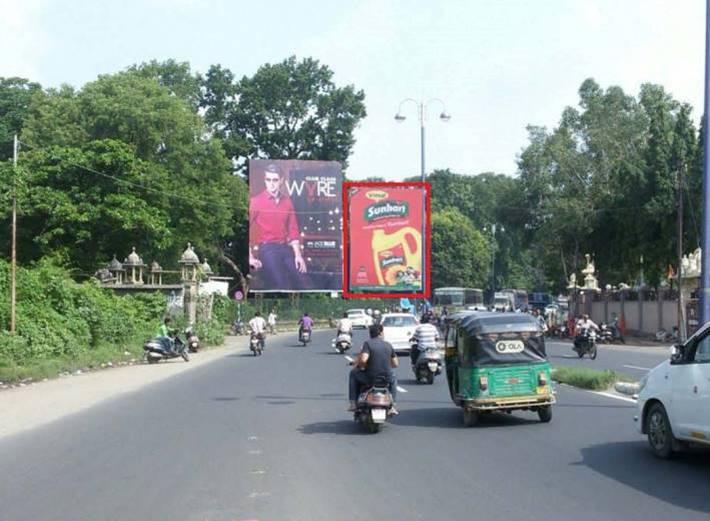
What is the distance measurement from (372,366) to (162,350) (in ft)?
60.9

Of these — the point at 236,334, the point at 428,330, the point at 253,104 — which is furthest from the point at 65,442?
the point at 253,104

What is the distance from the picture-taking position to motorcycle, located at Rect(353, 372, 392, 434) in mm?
12367

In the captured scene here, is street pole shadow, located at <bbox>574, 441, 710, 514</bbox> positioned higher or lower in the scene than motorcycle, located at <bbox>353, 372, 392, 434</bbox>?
lower

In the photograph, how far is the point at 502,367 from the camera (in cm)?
1294

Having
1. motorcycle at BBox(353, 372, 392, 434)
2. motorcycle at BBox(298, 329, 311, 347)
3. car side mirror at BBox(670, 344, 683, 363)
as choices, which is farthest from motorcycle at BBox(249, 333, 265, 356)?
car side mirror at BBox(670, 344, 683, 363)

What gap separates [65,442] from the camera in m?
12.2

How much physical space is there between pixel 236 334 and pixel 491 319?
45.7m

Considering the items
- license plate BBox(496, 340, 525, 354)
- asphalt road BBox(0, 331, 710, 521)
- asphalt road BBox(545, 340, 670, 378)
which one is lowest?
asphalt road BBox(545, 340, 670, 378)

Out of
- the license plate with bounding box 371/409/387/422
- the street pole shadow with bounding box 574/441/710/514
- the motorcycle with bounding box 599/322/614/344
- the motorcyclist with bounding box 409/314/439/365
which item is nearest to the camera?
the street pole shadow with bounding box 574/441/710/514

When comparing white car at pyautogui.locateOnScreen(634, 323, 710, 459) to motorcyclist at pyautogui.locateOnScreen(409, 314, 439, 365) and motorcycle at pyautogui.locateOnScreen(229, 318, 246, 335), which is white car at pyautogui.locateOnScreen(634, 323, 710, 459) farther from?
motorcycle at pyautogui.locateOnScreen(229, 318, 246, 335)

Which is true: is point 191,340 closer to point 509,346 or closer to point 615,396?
point 615,396

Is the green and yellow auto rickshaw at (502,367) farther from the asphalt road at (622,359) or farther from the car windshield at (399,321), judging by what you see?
the car windshield at (399,321)

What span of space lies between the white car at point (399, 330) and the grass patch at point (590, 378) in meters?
11.3

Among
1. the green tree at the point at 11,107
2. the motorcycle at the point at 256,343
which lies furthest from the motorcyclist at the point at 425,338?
the green tree at the point at 11,107
